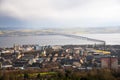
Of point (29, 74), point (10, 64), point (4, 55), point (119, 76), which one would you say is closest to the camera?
point (119, 76)

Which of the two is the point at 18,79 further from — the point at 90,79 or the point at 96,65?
the point at 96,65

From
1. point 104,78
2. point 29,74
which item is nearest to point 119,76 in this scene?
point 104,78

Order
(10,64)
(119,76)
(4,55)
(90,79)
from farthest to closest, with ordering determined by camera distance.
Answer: (4,55) < (10,64) < (119,76) < (90,79)

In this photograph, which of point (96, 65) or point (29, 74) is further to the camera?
point (96, 65)

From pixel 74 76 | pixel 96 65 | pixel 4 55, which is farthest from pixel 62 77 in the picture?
pixel 4 55

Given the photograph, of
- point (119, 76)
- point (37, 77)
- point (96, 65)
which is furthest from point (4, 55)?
point (119, 76)

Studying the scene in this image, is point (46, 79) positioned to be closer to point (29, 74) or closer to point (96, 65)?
point (29, 74)

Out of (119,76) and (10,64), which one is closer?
(119,76)

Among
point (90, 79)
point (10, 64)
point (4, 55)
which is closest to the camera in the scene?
point (90, 79)

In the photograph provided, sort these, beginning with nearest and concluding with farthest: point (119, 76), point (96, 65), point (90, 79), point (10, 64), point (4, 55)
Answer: point (90, 79), point (119, 76), point (96, 65), point (10, 64), point (4, 55)
